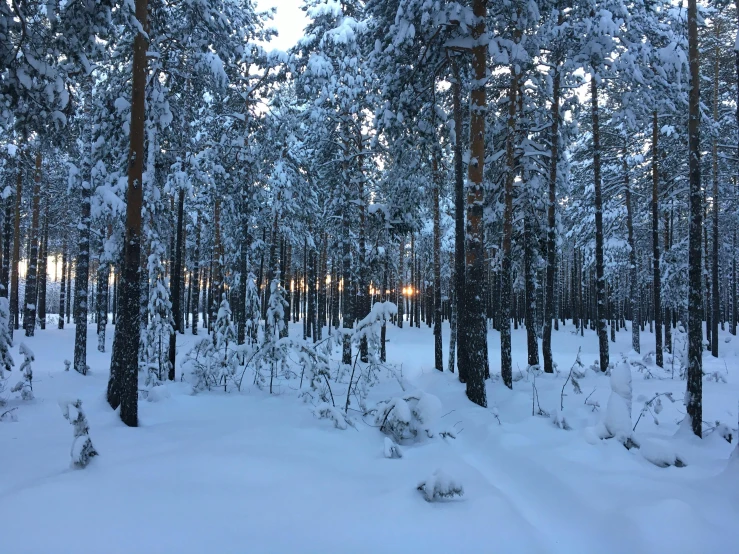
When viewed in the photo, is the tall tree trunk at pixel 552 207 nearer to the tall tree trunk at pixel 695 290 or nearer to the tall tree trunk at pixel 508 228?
the tall tree trunk at pixel 508 228

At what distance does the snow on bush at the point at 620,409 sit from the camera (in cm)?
561

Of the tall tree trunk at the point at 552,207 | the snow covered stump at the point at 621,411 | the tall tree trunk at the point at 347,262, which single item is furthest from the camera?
the tall tree trunk at the point at 347,262

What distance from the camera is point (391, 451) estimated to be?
5.33 metres

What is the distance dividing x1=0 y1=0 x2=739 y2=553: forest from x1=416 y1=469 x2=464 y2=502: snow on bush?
0.07 ft

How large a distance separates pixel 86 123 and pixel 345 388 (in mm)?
11300

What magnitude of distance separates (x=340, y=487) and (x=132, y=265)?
466 cm

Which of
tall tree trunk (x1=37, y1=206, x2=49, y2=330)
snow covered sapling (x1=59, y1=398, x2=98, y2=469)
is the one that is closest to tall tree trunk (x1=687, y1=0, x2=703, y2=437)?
snow covered sapling (x1=59, y1=398, x2=98, y2=469)

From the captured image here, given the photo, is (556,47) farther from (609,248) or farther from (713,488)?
(609,248)

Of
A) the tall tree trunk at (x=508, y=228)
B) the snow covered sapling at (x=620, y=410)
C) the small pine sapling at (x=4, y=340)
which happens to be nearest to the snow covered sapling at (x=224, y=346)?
the small pine sapling at (x=4, y=340)

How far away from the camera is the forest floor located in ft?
11.1

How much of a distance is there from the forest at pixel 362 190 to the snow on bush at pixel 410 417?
0.04 m

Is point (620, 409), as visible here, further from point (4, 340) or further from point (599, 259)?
point (4, 340)

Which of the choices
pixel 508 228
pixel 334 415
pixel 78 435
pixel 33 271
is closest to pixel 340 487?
pixel 334 415

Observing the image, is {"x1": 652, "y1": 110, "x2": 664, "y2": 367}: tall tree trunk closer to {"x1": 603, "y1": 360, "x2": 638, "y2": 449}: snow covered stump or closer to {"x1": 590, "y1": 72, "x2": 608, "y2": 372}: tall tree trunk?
{"x1": 590, "y1": 72, "x2": 608, "y2": 372}: tall tree trunk
